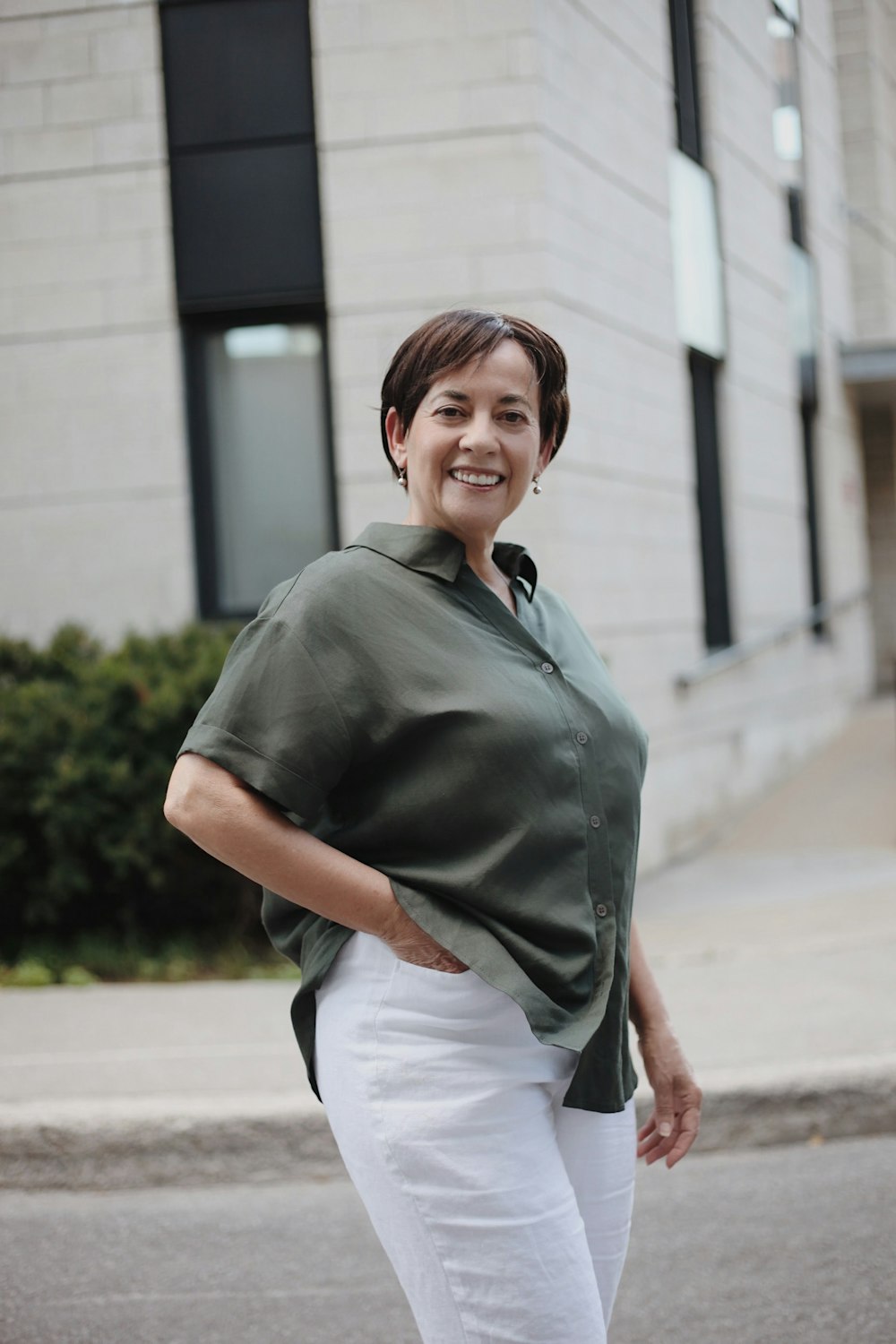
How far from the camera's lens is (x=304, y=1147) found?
4500mm

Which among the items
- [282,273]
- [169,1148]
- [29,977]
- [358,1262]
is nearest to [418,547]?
[358,1262]

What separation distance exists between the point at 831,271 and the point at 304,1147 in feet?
40.9

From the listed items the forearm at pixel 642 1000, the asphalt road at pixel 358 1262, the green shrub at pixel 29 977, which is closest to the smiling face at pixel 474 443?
the forearm at pixel 642 1000

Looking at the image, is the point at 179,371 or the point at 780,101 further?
the point at 780,101

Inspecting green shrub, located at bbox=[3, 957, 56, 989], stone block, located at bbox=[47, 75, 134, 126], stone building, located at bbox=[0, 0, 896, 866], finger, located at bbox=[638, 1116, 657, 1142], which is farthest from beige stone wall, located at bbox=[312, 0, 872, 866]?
finger, located at bbox=[638, 1116, 657, 1142]

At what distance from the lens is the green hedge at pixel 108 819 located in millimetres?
6840

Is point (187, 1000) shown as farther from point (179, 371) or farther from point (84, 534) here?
point (179, 371)

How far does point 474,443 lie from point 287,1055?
12.1 ft

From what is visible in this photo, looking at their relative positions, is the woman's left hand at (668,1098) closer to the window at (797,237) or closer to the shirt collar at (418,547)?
the shirt collar at (418,547)

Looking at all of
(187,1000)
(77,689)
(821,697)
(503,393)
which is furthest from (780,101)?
(503,393)

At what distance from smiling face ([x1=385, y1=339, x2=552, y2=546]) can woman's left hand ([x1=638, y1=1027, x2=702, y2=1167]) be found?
2.86 ft

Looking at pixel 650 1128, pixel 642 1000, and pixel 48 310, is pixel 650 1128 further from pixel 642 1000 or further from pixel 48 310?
pixel 48 310

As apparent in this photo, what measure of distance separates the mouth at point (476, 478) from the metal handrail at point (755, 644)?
7.89 m

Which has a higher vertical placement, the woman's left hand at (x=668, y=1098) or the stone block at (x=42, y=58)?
the stone block at (x=42, y=58)
